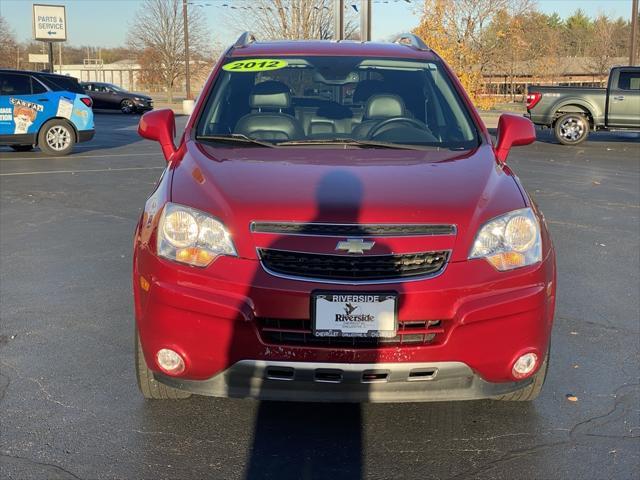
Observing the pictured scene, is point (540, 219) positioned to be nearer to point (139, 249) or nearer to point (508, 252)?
point (508, 252)

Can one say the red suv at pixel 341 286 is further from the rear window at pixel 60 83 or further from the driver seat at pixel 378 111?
the rear window at pixel 60 83

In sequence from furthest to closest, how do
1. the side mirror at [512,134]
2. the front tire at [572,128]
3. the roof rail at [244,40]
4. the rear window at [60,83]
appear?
the front tire at [572,128] < the rear window at [60,83] < the roof rail at [244,40] < the side mirror at [512,134]

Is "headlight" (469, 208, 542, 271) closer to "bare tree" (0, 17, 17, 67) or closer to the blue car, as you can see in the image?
the blue car

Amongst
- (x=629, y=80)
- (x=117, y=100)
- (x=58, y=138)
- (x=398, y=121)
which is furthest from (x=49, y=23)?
(x=398, y=121)

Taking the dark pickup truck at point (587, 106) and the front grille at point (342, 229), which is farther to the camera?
the dark pickup truck at point (587, 106)

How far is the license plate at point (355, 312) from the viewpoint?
297cm

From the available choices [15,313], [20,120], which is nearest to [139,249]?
[15,313]

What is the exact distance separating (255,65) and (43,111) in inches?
472

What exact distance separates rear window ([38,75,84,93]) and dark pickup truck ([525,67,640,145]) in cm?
1102

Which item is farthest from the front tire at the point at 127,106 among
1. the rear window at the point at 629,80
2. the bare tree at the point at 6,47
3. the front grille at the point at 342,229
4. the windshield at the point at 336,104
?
the front grille at the point at 342,229

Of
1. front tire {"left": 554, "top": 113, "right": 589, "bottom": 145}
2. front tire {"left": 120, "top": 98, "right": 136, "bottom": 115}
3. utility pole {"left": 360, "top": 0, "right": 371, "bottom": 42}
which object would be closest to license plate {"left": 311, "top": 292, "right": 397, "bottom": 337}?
front tire {"left": 554, "top": 113, "right": 589, "bottom": 145}

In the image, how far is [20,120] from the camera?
15.3m

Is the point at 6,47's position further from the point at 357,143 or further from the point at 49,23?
the point at 357,143

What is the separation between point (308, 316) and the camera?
2988 mm
